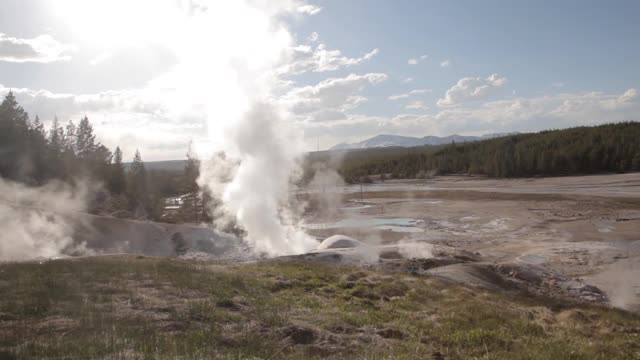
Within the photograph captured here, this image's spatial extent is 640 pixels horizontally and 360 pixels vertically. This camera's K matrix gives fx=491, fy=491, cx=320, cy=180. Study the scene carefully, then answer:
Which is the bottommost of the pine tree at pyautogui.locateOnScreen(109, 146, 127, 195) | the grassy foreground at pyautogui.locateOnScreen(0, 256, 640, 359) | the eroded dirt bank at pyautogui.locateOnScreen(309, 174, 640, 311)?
the eroded dirt bank at pyautogui.locateOnScreen(309, 174, 640, 311)

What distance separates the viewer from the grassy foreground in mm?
8250

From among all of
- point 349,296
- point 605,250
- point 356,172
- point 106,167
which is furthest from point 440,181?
point 349,296

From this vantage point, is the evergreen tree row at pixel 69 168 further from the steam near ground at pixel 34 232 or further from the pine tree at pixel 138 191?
the steam near ground at pixel 34 232

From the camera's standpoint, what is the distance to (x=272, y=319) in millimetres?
10547

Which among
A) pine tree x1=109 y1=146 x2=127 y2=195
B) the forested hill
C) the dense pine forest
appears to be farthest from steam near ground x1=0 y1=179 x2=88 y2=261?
the forested hill

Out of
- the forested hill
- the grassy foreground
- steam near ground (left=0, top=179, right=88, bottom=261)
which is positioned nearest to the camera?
the grassy foreground

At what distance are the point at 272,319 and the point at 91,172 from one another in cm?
5416

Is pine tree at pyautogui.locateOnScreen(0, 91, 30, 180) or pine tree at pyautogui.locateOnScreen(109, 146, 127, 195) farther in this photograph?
pine tree at pyautogui.locateOnScreen(109, 146, 127, 195)

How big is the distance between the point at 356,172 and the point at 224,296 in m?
113

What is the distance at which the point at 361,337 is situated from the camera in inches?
379

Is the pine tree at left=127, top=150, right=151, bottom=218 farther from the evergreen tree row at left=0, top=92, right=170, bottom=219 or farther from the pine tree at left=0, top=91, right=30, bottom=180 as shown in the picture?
the pine tree at left=0, top=91, right=30, bottom=180

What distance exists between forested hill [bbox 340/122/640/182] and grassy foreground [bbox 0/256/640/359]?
8314 centimetres

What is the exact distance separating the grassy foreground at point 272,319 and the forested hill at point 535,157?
273ft

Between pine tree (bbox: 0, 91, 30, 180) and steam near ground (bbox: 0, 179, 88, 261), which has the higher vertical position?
pine tree (bbox: 0, 91, 30, 180)
